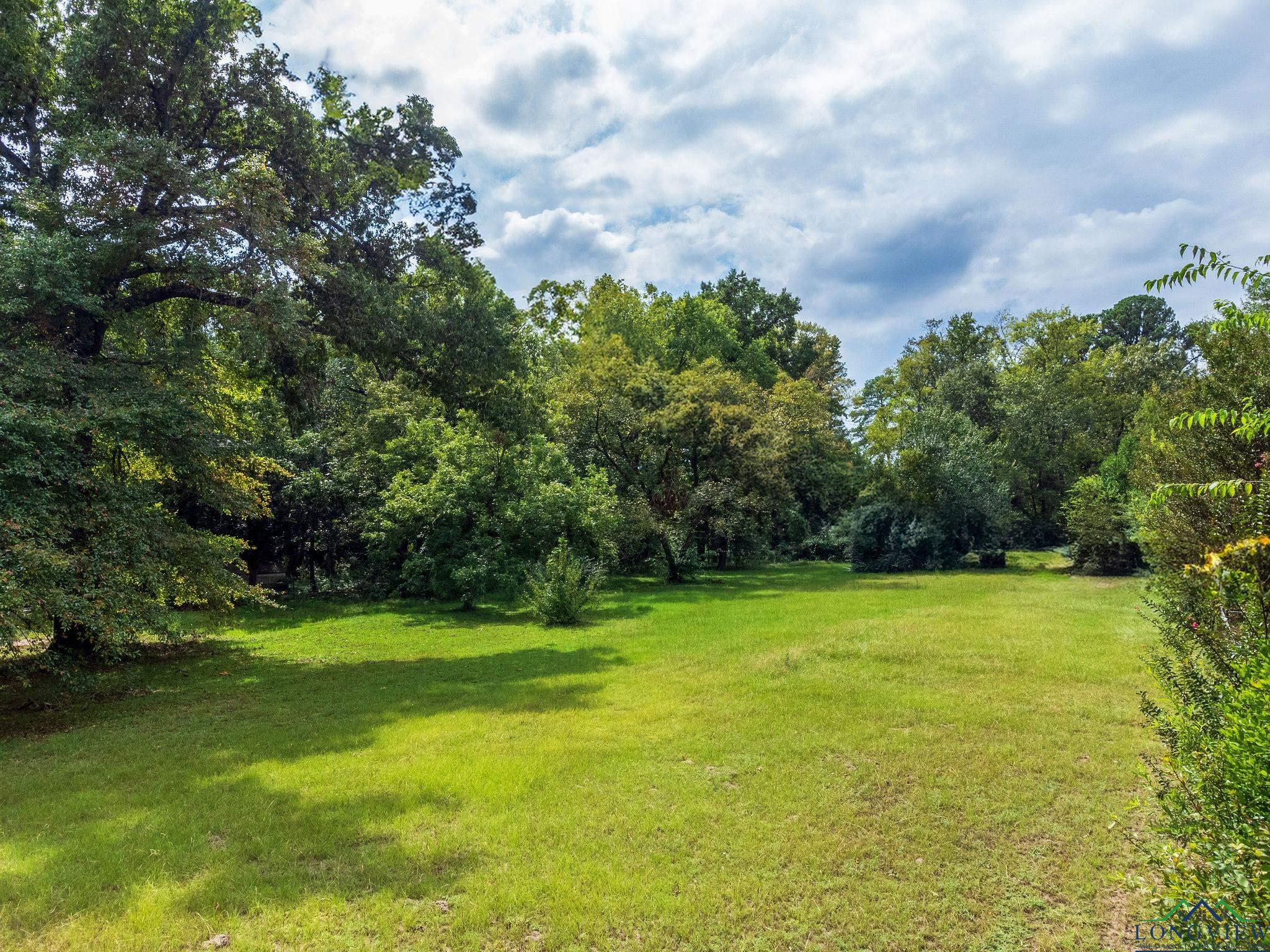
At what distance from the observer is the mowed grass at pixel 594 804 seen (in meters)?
3.65

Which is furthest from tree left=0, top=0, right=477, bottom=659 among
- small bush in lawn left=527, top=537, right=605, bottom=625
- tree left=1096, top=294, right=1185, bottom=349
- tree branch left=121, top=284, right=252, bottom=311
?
tree left=1096, top=294, right=1185, bottom=349

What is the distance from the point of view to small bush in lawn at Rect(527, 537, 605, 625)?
15031 millimetres

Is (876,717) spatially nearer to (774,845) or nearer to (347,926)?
(774,845)

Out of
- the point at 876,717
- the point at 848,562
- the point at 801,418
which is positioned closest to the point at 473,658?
the point at 876,717

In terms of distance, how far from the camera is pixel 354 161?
1284 centimetres

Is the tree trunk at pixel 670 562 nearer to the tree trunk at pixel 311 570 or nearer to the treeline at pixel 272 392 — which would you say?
the treeline at pixel 272 392

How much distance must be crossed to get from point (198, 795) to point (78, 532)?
476 centimetres

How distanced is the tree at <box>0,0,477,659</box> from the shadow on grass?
1.45m

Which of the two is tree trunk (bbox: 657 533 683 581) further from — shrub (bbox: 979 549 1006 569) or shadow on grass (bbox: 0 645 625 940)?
shrub (bbox: 979 549 1006 569)

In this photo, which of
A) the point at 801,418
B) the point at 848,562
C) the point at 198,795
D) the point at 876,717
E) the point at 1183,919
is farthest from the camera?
the point at 848,562

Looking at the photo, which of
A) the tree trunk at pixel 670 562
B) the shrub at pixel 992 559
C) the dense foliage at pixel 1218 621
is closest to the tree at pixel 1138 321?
the shrub at pixel 992 559

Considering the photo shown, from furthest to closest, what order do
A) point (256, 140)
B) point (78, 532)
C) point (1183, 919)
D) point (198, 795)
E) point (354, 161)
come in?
point (354, 161) < point (256, 140) < point (78, 532) < point (198, 795) < point (1183, 919)

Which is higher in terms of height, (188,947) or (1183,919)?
(1183,919)

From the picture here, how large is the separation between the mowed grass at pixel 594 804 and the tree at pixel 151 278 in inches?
85.1
